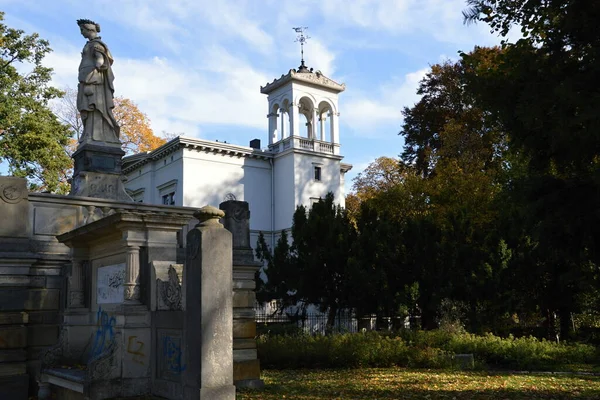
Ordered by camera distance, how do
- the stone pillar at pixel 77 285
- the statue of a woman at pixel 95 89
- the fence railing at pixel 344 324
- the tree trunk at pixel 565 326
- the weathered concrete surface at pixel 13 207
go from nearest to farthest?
the stone pillar at pixel 77 285 → the weathered concrete surface at pixel 13 207 → the statue of a woman at pixel 95 89 → the fence railing at pixel 344 324 → the tree trunk at pixel 565 326

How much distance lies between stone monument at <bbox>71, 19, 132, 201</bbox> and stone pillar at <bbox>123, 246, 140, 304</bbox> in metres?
5.12

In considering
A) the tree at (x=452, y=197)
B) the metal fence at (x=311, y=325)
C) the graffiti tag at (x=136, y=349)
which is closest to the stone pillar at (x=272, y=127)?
the tree at (x=452, y=197)

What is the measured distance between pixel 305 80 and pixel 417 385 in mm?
32982

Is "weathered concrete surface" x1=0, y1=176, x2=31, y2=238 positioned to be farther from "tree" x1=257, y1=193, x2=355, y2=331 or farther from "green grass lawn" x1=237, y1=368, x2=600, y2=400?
"tree" x1=257, y1=193, x2=355, y2=331

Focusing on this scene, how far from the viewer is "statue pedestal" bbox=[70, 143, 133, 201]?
1300 centimetres

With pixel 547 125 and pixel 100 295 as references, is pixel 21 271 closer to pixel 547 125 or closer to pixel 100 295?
pixel 100 295

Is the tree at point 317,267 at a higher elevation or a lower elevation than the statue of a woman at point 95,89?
lower

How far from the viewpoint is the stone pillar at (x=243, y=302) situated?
439 inches

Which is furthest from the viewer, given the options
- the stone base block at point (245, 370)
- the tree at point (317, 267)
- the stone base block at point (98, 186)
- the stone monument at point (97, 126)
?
the tree at point (317, 267)

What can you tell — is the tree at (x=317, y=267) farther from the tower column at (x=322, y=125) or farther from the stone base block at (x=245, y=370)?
the tower column at (x=322, y=125)

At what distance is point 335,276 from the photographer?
2109 centimetres

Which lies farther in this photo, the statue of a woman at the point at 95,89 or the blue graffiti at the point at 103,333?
the statue of a woman at the point at 95,89

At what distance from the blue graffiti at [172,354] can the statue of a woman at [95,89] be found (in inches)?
267

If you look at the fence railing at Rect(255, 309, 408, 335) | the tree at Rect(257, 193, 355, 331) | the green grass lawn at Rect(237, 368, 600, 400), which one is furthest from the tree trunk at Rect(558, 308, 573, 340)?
the green grass lawn at Rect(237, 368, 600, 400)
